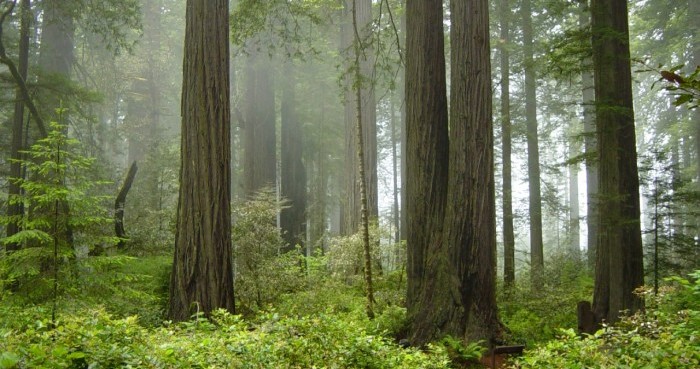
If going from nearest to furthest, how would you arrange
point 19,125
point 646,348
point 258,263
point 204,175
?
point 646,348, point 204,175, point 258,263, point 19,125

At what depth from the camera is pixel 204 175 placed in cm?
852

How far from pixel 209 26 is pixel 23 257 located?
169 inches

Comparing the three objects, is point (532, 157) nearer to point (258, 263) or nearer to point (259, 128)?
point (259, 128)

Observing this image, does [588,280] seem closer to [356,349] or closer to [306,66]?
[356,349]

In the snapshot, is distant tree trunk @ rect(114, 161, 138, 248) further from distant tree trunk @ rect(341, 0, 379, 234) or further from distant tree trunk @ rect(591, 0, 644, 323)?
distant tree trunk @ rect(591, 0, 644, 323)

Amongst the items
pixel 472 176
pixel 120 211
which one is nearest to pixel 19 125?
pixel 120 211

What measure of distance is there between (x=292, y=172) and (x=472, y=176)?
45.6 ft

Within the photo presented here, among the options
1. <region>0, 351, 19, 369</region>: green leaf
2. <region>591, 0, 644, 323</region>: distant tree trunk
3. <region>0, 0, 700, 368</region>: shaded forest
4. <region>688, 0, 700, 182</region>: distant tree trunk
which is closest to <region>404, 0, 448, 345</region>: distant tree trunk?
<region>0, 0, 700, 368</region>: shaded forest

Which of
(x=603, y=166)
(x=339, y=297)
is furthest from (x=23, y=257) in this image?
(x=603, y=166)

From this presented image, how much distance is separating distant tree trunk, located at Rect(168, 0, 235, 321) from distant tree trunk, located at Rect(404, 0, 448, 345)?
3.00m

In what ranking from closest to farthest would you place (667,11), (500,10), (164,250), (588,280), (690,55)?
1. (164,250)
2. (588,280)
3. (500,10)
4. (667,11)
5. (690,55)

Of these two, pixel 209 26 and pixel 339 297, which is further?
pixel 339 297

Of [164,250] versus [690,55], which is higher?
[690,55]

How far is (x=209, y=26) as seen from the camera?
8836mm
